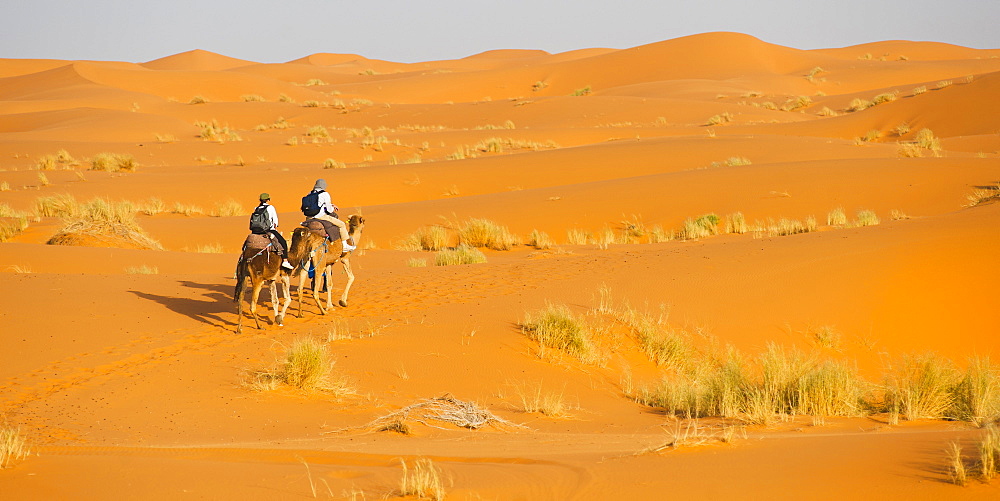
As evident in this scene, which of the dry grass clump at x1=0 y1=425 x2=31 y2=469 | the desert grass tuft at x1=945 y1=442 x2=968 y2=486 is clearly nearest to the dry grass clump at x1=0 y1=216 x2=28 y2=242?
the dry grass clump at x1=0 y1=425 x2=31 y2=469

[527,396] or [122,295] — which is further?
[122,295]

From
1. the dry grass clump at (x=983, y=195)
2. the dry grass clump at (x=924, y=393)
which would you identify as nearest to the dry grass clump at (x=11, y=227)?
the dry grass clump at (x=924, y=393)

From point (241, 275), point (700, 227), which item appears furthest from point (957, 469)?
point (700, 227)

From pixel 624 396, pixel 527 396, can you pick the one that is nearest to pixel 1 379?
pixel 527 396

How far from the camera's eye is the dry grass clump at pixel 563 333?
1152 centimetres

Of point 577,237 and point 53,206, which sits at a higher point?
point 53,206

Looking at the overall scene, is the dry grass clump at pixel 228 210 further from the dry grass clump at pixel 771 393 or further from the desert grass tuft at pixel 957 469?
the desert grass tuft at pixel 957 469

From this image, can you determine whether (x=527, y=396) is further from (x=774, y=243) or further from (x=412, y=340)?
(x=774, y=243)

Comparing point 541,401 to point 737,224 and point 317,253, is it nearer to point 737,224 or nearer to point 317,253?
point 317,253

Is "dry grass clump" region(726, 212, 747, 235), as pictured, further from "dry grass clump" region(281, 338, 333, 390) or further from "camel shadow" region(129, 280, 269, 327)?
"dry grass clump" region(281, 338, 333, 390)

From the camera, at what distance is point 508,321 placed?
12.8 metres

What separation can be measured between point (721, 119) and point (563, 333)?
41.1 m

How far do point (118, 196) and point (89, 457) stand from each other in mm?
24370

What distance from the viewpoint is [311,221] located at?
41.0 feet
